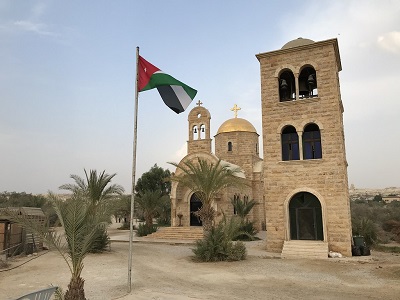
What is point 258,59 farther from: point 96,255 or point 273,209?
point 96,255

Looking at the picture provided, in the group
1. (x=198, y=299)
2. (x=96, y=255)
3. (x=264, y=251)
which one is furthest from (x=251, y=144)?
(x=198, y=299)

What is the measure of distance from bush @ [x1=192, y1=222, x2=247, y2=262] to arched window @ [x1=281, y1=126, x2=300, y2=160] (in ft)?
17.6

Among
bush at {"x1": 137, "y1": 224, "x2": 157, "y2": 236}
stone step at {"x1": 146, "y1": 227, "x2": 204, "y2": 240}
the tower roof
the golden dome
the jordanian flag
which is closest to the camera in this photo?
the jordanian flag

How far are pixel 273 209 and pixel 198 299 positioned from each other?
911cm

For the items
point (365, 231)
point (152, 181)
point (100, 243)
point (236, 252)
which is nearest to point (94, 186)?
point (100, 243)

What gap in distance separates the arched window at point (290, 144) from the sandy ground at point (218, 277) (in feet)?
16.6

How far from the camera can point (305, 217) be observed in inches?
585

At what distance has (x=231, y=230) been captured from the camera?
43.1ft

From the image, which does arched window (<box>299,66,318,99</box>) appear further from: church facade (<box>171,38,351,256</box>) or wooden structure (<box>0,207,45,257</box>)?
wooden structure (<box>0,207,45,257</box>)

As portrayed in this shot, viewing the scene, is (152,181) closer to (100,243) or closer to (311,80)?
(100,243)

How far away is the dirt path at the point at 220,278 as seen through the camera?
7.86 metres

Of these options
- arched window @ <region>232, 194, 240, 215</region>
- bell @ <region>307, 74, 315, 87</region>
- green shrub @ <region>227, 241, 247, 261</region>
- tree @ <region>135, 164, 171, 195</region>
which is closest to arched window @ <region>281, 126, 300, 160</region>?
bell @ <region>307, 74, 315, 87</region>

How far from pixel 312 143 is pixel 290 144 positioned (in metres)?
1.06

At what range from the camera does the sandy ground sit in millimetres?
7859
